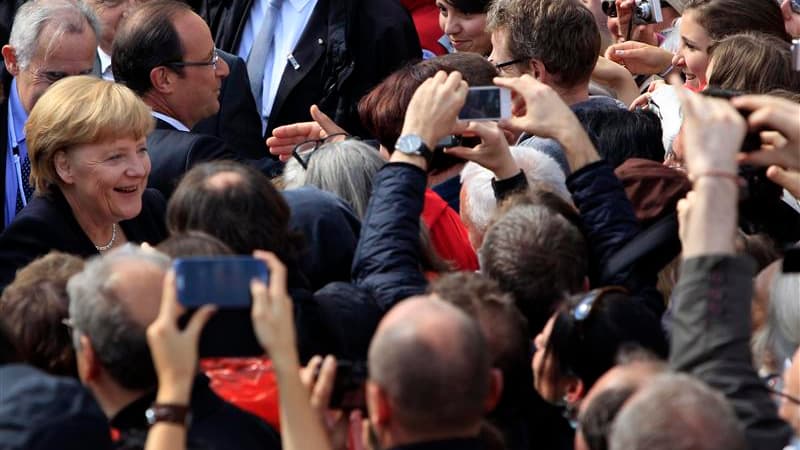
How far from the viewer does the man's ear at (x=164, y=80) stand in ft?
20.4

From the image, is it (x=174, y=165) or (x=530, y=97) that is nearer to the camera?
(x=530, y=97)

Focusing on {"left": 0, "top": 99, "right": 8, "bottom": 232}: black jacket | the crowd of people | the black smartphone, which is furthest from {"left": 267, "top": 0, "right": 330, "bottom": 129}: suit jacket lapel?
the black smartphone

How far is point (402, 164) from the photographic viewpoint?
4379 millimetres

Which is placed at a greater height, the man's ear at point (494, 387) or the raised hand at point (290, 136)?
the man's ear at point (494, 387)

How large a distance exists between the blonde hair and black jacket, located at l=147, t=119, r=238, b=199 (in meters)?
0.56

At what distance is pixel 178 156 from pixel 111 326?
96.4 inches

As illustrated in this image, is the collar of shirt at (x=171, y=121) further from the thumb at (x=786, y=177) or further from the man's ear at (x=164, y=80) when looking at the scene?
the thumb at (x=786, y=177)

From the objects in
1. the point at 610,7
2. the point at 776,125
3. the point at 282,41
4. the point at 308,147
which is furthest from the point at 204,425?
the point at 610,7

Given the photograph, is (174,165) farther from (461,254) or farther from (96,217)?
(461,254)

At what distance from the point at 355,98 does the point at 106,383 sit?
3937 millimetres

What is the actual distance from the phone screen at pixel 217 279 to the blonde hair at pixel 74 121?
6.56 feet

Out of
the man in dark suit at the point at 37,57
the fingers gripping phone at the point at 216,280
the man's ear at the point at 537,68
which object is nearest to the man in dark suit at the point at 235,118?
the man in dark suit at the point at 37,57

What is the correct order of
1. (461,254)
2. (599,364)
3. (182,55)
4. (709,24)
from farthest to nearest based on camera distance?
(709,24), (182,55), (461,254), (599,364)

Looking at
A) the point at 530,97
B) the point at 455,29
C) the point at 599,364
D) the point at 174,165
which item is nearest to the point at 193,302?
the point at 599,364
